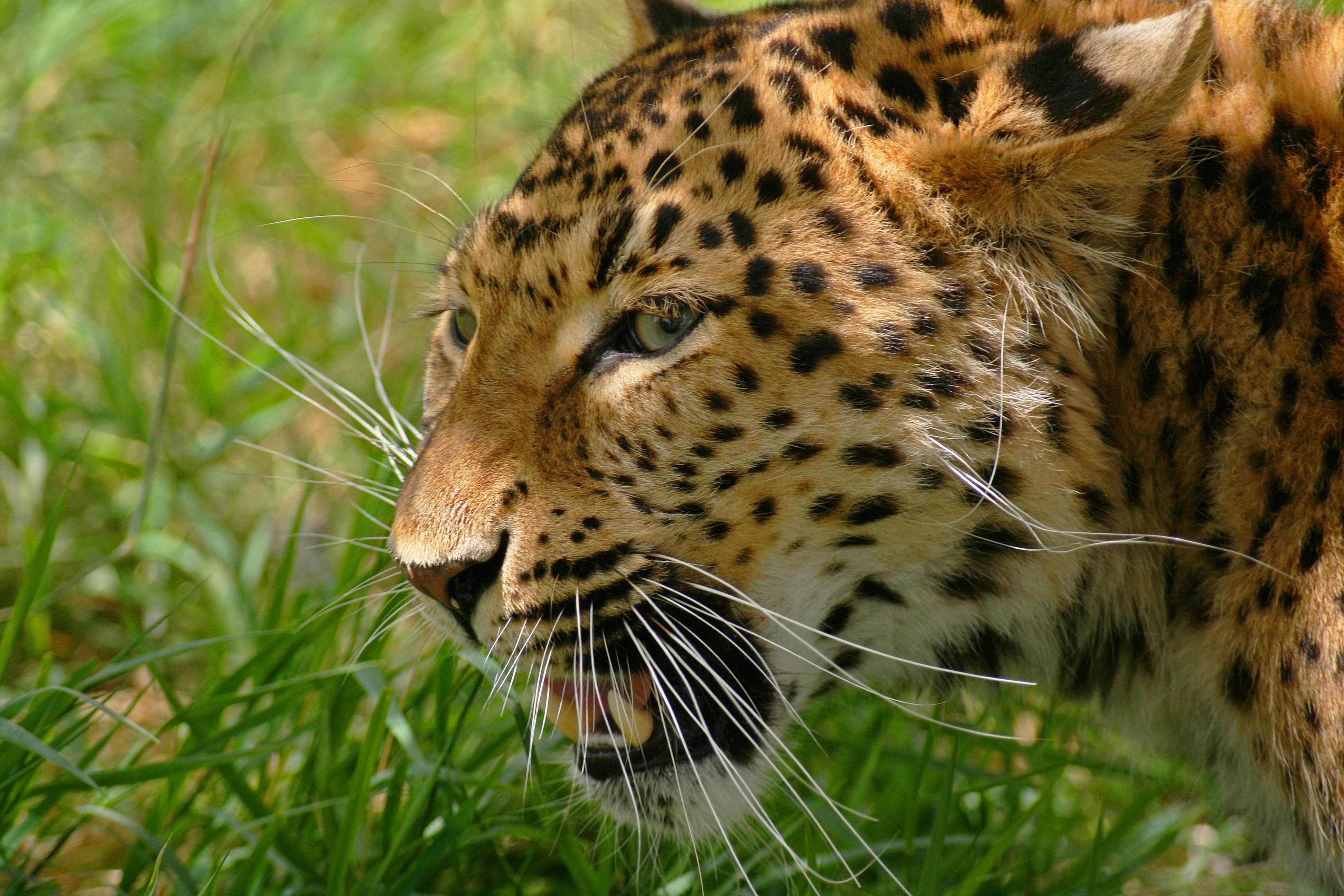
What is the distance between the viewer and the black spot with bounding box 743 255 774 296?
302 cm

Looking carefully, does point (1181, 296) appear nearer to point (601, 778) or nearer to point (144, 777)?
point (601, 778)

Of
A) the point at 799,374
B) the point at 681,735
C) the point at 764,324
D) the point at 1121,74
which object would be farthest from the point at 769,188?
the point at 681,735

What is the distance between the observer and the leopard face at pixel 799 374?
3.01 meters

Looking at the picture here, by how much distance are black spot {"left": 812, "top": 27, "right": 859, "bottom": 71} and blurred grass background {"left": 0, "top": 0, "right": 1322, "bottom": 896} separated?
4.06 ft

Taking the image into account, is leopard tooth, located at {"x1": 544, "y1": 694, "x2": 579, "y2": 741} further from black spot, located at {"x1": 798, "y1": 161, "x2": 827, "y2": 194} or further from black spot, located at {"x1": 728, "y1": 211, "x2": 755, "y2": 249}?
black spot, located at {"x1": 798, "y1": 161, "x2": 827, "y2": 194}

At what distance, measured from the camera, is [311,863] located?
3.62 m

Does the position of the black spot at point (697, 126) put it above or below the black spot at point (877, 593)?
above

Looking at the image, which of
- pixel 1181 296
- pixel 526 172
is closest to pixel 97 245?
pixel 526 172

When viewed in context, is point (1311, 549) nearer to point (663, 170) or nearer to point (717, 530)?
point (717, 530)

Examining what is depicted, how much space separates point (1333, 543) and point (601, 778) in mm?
1864

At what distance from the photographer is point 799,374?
9.86 ft

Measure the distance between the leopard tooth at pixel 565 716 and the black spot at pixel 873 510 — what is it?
34.5 inches

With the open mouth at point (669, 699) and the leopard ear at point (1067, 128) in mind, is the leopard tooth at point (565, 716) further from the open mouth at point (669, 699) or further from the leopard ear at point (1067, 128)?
the leopard ear at point (1067, 128)

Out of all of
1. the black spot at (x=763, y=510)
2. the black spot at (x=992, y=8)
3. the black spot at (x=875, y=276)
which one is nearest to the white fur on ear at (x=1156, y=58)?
the black spot at (x=992, y=8)
